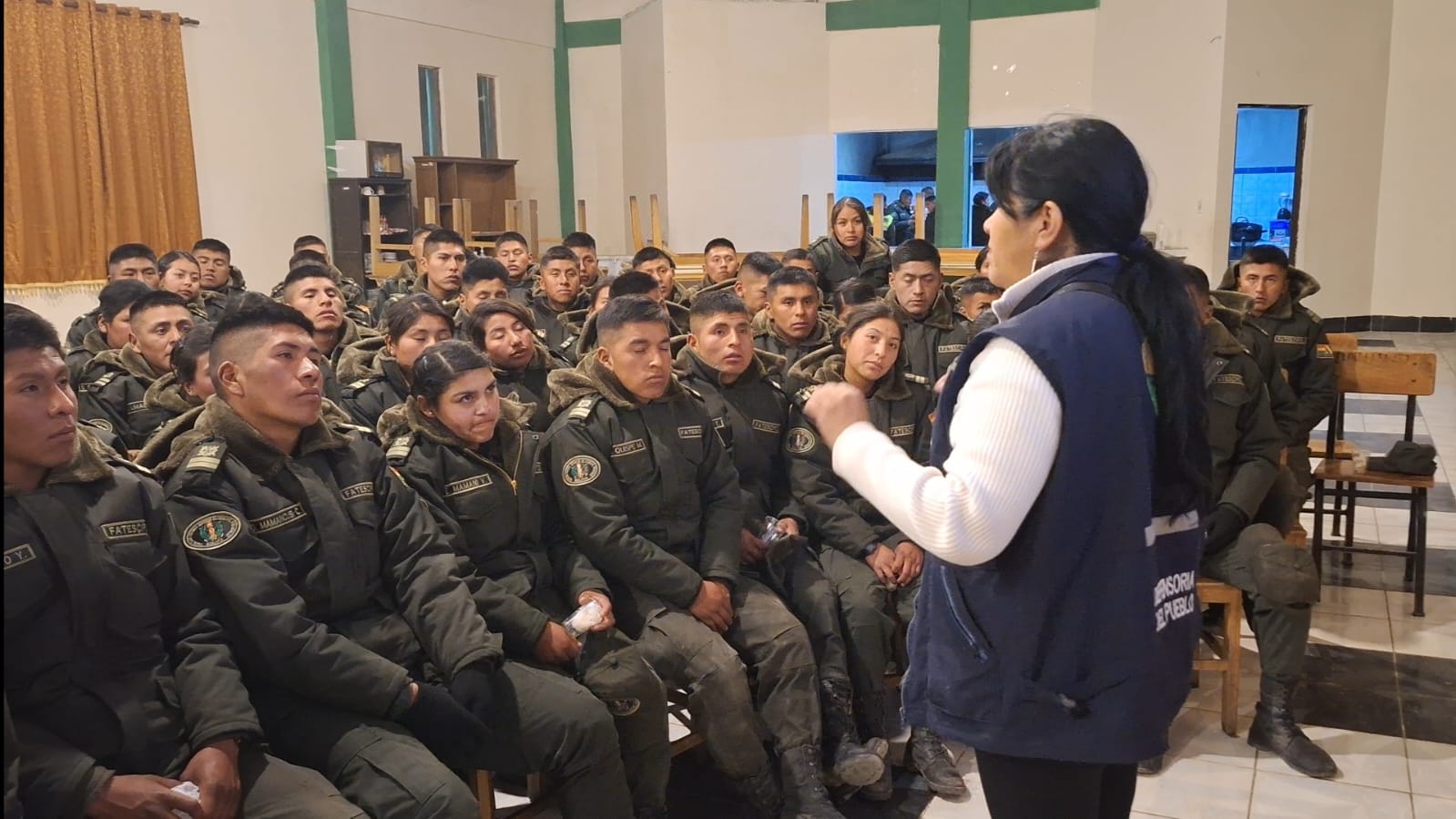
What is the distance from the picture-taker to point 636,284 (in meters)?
4.36

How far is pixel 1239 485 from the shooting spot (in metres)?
3.23

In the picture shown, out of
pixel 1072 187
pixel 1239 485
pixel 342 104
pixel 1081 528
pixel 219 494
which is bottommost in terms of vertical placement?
pixel 1239 485

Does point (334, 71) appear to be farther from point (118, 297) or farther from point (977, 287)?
point (977, 287)

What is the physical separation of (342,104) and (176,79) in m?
1.55

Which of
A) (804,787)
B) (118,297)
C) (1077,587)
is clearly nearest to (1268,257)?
(804,787)

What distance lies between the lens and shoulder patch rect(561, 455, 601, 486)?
8.96 ft

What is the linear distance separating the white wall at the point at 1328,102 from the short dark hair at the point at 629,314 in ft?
26.1

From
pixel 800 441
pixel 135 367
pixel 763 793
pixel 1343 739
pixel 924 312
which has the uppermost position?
pixel 924 312

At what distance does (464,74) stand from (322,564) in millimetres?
9539

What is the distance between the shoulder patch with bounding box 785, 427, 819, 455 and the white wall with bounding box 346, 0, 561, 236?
7610 millimetres

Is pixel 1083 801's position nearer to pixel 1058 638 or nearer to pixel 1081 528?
pixel 1058 638

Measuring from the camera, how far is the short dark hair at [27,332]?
1.67m

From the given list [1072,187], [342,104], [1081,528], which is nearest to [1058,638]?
[1081,528]

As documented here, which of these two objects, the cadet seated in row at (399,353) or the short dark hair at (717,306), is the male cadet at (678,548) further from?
the cadet seated in row at (399,353)
